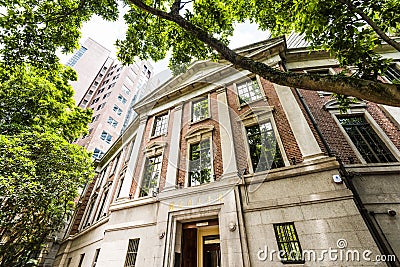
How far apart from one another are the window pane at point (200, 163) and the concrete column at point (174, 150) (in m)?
0.84

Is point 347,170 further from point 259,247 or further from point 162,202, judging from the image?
point 162,202

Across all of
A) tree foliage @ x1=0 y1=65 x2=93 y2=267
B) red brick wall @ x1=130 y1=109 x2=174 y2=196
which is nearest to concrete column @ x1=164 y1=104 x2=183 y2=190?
red brick wall @ x1=130 y1=109 x2=174 y2=196

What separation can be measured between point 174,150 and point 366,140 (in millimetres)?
9153

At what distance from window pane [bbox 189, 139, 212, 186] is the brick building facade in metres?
0.06

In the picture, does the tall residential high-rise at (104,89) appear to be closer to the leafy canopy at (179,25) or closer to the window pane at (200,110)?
the window pane at (200,110)

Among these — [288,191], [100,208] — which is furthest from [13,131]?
[288,191]

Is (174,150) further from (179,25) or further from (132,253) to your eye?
(179,25)

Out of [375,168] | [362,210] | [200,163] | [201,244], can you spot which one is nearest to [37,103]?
[200,163]

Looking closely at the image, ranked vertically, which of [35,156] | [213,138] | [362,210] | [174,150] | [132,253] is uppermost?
[213,138]

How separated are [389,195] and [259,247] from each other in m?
4.70

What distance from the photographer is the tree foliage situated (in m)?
8.53

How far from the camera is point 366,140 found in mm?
7879

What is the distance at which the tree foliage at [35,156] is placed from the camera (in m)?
8.53

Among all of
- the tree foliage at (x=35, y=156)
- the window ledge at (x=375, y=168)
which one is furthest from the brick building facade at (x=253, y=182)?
the tree foliage at (x=35, y=156)
